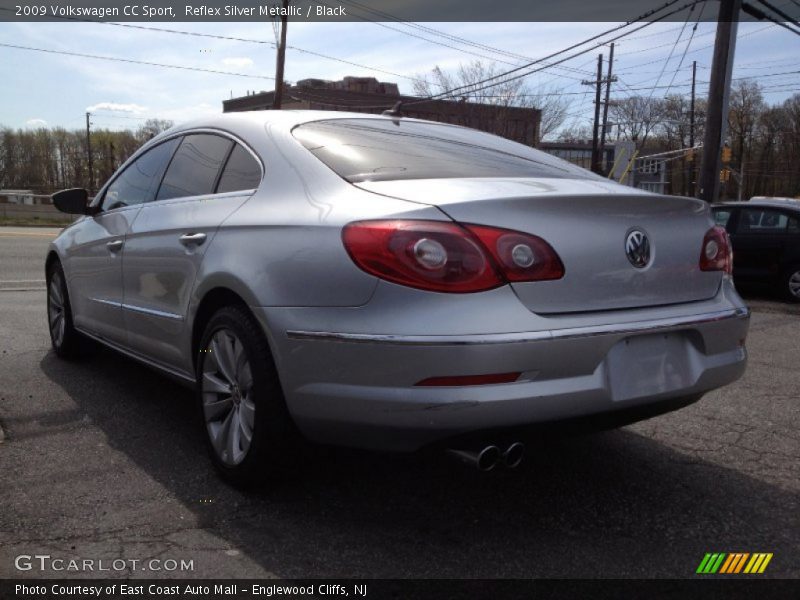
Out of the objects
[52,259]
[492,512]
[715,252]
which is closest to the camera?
[492,512]

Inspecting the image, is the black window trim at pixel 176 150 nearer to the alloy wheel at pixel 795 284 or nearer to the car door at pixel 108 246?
the car door at pixel 108 246

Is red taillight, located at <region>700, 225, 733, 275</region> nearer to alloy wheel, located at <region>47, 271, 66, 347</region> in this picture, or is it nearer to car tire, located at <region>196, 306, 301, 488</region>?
car tire, located at <region>196, 306, 301, 488</region>

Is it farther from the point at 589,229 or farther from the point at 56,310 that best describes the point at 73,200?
the point at 589,229

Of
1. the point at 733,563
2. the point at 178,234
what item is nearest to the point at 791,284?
the point at 733,563

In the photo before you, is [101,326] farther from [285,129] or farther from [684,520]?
[684,520]

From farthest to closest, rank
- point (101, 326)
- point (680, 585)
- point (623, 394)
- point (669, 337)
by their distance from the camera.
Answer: point (101, 326) → point (669, 337) → point (623, 394) → point (680, 585)

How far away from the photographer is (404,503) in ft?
9.61

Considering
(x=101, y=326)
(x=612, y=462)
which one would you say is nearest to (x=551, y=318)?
(x=612, y=462)

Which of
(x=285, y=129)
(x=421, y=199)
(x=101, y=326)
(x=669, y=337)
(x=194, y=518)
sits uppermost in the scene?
(x=285, y=129)

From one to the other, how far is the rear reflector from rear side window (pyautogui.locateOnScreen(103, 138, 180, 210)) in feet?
8.07

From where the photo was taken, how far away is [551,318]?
7.88ft

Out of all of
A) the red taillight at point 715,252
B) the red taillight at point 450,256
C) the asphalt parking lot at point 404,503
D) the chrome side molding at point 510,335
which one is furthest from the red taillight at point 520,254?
the red taillight at point 715,252

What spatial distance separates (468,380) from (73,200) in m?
3.77

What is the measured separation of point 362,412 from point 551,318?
0.70 meters
